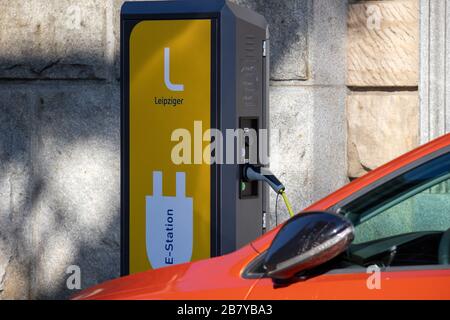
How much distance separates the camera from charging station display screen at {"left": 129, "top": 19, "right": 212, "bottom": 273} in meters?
4.69

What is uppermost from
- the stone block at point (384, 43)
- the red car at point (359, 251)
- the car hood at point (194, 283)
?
the stone block at point (384, 43)

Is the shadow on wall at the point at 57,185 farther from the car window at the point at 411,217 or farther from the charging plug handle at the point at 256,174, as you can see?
the car window at the point at 411,217

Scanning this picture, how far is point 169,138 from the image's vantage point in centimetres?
475

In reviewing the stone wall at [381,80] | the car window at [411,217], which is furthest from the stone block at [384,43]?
the car window at [411,217]

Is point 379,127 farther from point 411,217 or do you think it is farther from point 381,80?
point 411,217

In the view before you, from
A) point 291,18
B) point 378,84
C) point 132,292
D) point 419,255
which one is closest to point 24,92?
point 291,18

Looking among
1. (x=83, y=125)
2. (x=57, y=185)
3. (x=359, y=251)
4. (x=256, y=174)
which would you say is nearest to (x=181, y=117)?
(x=256, y=174)

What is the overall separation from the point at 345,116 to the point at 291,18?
2.46 feet

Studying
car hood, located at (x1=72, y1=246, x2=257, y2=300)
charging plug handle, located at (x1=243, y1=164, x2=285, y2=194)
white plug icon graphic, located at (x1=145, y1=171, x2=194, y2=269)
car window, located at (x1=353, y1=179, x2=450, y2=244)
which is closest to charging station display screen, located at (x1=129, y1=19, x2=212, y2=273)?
white plug icon graphic, located at (x1=145, y1=171, x2=194, y2=269)

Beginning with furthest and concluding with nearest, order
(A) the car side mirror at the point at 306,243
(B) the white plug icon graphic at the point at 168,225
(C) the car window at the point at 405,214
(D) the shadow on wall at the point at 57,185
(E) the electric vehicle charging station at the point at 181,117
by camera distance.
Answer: (D) the shadow on wall at the point at 57,185 < (B) the white plug icon graphic at the point at 168,225 < (E) the electric vehicle charging station at the point at 181,117 < (C) the car window at the point at 405,214 < (A) the car side mirror at the point at 306,243

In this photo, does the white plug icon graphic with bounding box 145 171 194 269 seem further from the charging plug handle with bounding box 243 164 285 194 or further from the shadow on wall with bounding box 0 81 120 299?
the shadow on wall with bounding box 0 81 120 299

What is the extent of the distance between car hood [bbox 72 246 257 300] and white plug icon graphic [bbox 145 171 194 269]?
137cm

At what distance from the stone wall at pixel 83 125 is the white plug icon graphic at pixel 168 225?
152 cm

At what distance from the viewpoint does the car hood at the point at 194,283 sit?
302 cm
